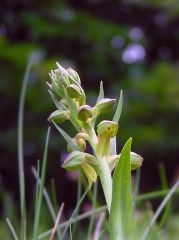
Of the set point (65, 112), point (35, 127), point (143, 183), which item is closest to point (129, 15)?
point (143, 183)

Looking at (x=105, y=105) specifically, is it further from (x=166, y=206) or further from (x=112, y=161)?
(x=166, y=206)

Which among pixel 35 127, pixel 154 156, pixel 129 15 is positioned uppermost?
pixel 129 15

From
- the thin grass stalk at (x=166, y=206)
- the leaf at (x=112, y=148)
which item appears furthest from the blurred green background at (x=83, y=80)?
the leaf at (x=112, y=148)

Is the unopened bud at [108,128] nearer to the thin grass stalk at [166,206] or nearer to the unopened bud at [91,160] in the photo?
the unopened bud at [91,160]

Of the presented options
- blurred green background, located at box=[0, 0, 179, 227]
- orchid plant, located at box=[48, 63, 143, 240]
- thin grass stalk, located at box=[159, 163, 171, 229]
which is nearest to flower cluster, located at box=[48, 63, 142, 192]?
orchid plant, located at box=[48, 63, 143, 240]

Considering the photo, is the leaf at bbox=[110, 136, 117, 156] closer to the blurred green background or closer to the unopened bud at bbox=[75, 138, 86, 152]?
the unopened bud at bbox=[75, 138, 86, 152]

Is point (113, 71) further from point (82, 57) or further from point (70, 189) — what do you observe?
point (70, 189)

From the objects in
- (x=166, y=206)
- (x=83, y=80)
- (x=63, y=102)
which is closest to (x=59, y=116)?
(x=63, y=102)
